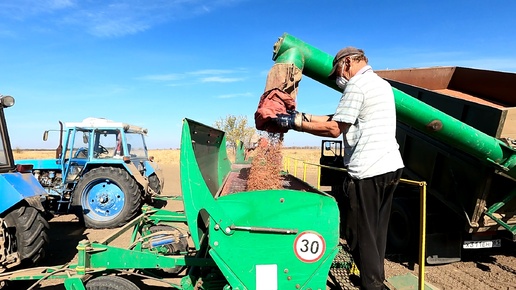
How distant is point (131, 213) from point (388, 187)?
6.24 metres

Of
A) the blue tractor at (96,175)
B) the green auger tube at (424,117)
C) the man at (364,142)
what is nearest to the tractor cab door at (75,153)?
the blue tractor at (96,175)

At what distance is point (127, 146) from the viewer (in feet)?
28.9

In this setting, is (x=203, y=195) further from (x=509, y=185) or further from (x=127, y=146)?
(x=127, y=146)

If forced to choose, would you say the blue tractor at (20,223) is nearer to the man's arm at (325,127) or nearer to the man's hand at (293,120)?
the man's hand at (293,120)

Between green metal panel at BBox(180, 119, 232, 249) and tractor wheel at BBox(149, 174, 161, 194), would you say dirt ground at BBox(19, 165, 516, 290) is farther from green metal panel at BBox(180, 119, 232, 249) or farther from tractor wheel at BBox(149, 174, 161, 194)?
tractor wheel at BBox(149, 174, 161, 194)

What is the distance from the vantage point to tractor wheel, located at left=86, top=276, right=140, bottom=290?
3.06 m

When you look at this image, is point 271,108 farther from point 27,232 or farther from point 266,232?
point 27,232

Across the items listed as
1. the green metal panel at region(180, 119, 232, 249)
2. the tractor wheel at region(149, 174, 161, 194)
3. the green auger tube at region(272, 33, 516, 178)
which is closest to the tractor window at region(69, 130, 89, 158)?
the tractor wheel at region(149, 174, 161, 194)

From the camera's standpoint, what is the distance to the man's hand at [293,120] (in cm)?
271

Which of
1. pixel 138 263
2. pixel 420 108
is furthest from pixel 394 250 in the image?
pixel 138 263

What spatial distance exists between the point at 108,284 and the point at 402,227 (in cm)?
454

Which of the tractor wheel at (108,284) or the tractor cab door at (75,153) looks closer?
the tractor wheel at (108,284)

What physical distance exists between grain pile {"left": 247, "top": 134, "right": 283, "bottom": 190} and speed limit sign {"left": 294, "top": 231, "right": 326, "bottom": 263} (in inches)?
33.4

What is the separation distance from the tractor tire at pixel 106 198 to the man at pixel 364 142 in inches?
231
